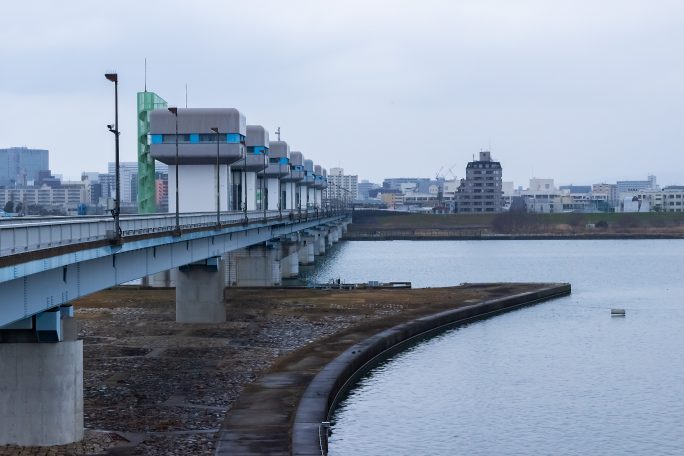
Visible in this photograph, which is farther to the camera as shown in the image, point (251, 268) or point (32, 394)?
point (251, 268)

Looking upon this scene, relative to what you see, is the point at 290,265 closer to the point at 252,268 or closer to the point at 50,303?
the point at 252,268

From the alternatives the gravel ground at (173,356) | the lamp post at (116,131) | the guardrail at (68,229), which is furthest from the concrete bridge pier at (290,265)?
the lamp post at (116,131)

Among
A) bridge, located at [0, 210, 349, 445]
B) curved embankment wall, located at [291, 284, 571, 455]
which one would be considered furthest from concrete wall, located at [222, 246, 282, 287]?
bridge, located at [0, 210, 349, 445]

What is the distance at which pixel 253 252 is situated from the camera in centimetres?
10306

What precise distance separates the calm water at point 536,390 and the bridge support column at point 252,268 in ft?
90.4

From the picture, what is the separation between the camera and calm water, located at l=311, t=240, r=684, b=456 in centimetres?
4006

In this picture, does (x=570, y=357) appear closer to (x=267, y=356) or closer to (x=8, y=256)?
(x=267, y=356)

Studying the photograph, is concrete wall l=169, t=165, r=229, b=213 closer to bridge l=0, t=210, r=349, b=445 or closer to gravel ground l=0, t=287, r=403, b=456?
gravel ground l=0, t=287, r=403, b=456

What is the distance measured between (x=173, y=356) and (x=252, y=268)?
47.5m

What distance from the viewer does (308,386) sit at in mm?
44562

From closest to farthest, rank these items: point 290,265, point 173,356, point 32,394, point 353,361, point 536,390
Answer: point 32,394 < point 536,390 < point 353,361 < point 173,356 < point 290,265

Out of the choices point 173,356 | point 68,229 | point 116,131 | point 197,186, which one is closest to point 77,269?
point 68,229

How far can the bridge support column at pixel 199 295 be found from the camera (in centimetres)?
6756

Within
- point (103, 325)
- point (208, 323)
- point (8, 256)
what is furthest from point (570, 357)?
point (8, 256)
